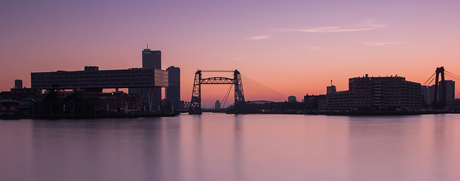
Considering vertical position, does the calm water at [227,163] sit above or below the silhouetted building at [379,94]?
below

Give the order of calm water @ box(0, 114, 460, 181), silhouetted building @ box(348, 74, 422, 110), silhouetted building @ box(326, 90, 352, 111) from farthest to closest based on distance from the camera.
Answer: silhouetted building @ box(326, 90, 352, 111) < silhouetted building @ box(348, 74, 422, 110) < calm water @ box(0, 114, 460, 181)

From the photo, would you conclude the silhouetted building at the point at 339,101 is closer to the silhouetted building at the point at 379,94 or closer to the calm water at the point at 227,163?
the silhouetted building at the point at 379,94

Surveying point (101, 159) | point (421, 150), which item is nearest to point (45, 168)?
point (101, 159)

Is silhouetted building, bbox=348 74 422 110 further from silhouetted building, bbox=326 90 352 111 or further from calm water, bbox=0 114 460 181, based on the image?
calm water, bbox=0 114 460 181

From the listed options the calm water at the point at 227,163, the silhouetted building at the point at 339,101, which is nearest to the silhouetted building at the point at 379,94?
the silhouetted building at the point at 339,101

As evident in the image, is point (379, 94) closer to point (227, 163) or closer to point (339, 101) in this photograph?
point (339, 101)

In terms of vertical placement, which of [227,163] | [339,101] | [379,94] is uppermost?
[379,94]

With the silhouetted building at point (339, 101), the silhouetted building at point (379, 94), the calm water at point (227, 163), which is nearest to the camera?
the calm water at point (227, 163)

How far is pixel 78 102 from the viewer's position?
87375 mm

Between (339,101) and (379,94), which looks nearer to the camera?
(379,94)

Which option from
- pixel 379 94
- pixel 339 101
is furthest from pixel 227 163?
pixel 339 101

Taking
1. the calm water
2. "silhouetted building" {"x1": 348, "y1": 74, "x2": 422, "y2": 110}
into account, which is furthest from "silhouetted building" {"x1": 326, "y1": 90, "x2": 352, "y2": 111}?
the calm water

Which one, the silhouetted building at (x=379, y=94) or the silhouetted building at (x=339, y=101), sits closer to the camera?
the silhouetted building at (x=379, y=94)

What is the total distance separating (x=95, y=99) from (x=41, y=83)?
26.0 meters
